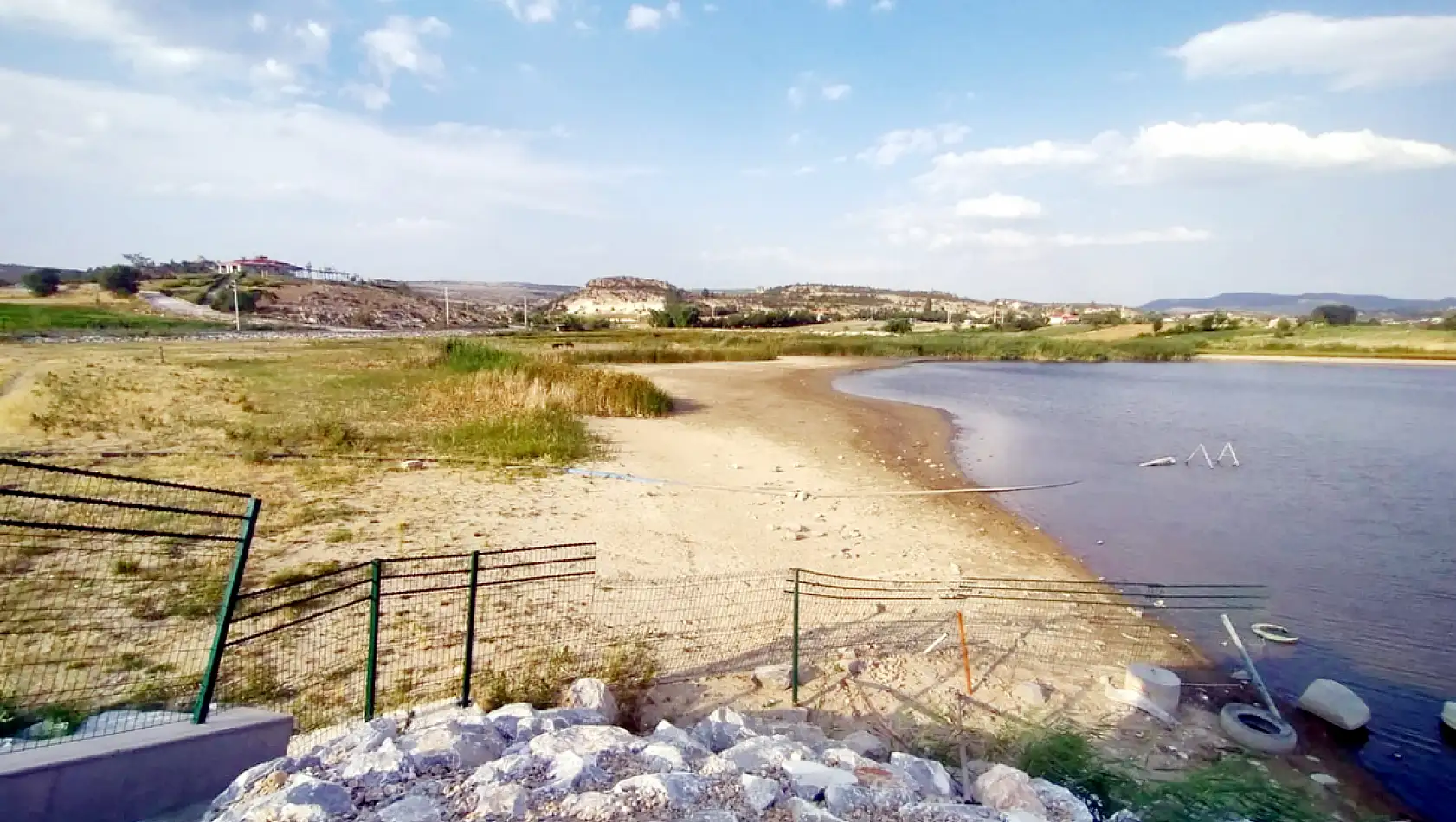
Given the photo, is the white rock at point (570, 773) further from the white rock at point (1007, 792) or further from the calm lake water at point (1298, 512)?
the calm lake water at point (1298, 512)

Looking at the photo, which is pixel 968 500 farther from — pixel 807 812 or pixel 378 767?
pixel 378 767

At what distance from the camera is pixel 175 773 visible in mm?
3686

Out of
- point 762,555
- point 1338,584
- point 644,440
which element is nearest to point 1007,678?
point 762,555

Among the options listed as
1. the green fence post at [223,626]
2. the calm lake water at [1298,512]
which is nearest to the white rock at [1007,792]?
the calm lake water at [1298,512]

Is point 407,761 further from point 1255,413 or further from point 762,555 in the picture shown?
point 1255,413

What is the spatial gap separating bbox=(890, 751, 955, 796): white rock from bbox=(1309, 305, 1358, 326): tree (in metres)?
94.5

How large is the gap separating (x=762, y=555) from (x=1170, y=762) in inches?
191

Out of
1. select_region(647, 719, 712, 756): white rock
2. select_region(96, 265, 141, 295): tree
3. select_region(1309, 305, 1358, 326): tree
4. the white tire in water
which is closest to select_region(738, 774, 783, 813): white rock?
select_region(647, 719, 712, 756): white rock

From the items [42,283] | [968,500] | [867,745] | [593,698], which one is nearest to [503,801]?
[593,698]

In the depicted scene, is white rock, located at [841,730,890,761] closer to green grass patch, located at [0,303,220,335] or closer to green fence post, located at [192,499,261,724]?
green fence post, located at [192,499,261,724]

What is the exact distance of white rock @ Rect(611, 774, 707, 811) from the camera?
10.7 feet

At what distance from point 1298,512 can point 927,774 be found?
42.7 feet

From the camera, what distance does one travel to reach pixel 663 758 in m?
3.73

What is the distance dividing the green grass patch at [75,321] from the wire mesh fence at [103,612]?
36.1 meters
